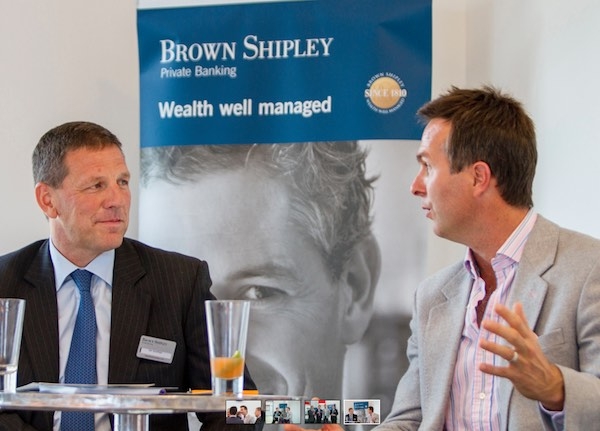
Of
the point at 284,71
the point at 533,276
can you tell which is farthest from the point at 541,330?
the point at 284,71

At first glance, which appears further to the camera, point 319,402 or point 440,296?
point 440,296

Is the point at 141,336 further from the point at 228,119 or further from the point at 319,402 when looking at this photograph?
the point at 228,119

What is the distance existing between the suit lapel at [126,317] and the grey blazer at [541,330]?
0.90 m

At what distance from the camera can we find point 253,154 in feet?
13.7

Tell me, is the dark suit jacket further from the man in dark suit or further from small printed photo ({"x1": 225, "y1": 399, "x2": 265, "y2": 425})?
small printed photo ({"x1": 225, "y1": 399, "x2": 265, "y2": 425})

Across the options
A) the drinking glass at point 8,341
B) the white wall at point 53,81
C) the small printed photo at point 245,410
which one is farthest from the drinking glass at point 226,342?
the white wall at point 53,81

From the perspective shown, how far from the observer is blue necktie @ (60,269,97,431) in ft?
9.73

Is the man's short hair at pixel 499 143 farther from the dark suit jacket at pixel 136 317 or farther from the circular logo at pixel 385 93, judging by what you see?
the circular logo at pixel 385 93

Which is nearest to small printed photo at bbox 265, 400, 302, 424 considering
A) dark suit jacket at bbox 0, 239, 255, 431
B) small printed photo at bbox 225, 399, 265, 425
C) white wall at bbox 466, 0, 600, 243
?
small printed photo at bbox 225, 399, 265, 425

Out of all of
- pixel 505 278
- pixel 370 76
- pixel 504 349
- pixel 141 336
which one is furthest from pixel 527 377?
pixel 370 76

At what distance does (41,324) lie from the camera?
311 centimetres

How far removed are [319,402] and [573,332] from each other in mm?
756

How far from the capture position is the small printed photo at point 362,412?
2.24m

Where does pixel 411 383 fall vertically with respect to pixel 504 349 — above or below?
below
